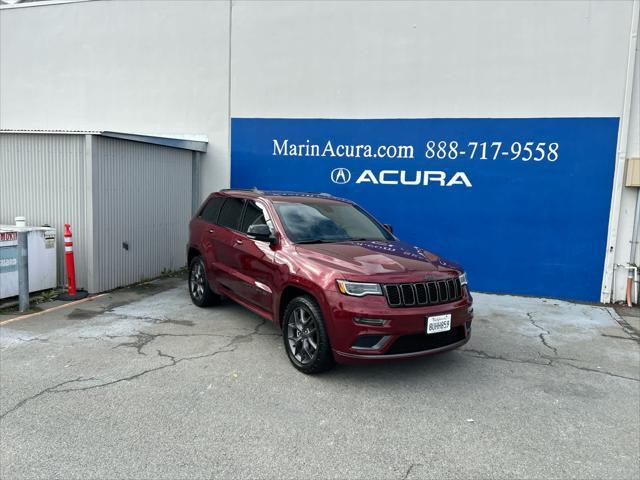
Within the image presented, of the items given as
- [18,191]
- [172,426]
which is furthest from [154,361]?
[18,191]

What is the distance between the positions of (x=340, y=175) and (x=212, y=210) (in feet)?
11.0

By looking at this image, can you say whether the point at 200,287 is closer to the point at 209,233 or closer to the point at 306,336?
the point at 209,233

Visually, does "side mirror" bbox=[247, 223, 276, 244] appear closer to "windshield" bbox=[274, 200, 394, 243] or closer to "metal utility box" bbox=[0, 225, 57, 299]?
"windshield" bbox=[274, 200, 394, 243]

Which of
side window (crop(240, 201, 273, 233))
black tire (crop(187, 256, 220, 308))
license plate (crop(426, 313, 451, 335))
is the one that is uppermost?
side window (crop(240, 201, 273, 233))

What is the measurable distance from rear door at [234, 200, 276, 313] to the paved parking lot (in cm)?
56

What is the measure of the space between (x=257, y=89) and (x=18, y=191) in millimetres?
4820

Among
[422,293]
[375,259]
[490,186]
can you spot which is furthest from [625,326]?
[375,259]

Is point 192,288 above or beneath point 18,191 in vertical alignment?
beneath

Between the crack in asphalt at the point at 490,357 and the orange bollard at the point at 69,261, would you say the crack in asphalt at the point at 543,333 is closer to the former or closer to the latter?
the crack in asphalt at the point at 490,357

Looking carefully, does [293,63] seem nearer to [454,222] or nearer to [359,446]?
[454,222]

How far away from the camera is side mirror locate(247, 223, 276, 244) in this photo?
16.9 feet

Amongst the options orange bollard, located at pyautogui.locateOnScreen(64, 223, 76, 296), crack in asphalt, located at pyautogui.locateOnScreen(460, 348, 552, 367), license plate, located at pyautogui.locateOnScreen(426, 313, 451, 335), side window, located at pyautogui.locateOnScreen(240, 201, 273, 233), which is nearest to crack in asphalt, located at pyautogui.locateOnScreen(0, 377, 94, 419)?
side window, located at pyautogui.locateOnScreen(240, 201, 273, 233)

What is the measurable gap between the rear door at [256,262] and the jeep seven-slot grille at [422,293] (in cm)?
142

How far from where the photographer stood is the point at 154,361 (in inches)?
193
